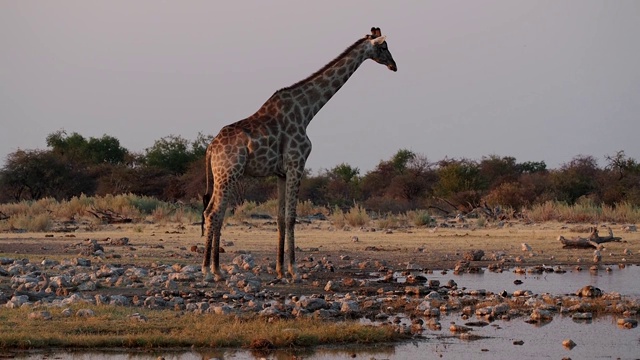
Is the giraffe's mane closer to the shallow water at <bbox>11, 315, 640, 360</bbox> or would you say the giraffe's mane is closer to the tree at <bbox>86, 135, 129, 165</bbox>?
the shallow water at <bbox>11, 315, 640, 360</bbox>

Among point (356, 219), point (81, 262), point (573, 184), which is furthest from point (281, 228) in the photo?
point (573, 184)

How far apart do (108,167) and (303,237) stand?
27254 millimetres

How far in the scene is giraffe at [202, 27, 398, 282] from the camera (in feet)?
43.3

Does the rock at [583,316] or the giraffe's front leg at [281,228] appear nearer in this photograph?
the rock at [583,316]

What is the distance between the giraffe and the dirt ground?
1245mm

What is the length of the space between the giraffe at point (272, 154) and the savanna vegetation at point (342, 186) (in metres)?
12.4

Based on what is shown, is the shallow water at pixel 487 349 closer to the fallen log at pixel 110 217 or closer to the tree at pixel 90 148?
the fallen log at pixel 110 217

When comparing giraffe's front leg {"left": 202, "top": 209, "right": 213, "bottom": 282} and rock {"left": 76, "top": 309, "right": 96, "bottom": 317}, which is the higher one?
giraffe's front leg {"left": 202, "top": 209, "right": 213, "bottom": 282}

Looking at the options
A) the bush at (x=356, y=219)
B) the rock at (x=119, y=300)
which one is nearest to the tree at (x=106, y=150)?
the bush at (x=356, y=219)

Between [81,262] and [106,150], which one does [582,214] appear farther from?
[106,150]

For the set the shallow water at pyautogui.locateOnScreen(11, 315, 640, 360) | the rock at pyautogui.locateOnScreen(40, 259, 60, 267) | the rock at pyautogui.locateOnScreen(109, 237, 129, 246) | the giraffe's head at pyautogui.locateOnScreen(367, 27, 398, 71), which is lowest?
the shallow water at pyautogui.locateOnScreen(11, 315, 640, 360)

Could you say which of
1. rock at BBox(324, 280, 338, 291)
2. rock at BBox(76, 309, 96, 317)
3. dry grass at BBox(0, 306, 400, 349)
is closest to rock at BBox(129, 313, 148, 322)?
dry grass at BBox(0, 306, 400, 349)

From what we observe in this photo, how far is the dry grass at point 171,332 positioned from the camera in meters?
8.83

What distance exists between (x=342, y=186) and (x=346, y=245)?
27837mm
